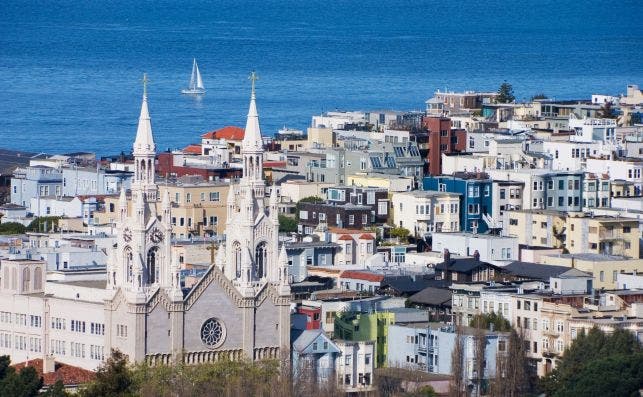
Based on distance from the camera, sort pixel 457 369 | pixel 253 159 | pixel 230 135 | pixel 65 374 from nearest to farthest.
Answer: pixel 65 374 → pixel 253 159 → pixel 457 369 → pixel 230 135

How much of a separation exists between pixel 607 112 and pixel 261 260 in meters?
66.5

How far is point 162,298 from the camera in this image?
75.8m

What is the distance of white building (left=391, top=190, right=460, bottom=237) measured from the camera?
110 meters

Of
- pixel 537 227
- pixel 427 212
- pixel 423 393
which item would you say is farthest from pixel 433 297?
pixel 427 212

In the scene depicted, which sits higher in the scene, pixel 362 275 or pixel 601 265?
pixel 601 265

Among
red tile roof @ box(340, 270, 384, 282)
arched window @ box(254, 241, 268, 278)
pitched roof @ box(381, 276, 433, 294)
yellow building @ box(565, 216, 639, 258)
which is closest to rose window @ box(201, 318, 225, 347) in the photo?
arched window @ box(254, 241, 268, 278)

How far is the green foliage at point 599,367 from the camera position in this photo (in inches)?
3009

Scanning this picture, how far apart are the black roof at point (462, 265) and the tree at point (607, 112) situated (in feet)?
162

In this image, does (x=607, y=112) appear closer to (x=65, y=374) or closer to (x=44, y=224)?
(x=44, y=224)

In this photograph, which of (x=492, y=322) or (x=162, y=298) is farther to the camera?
(x=492, y=322)

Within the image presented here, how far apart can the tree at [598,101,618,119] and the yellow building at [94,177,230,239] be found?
38.0m

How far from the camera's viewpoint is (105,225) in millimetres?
101562

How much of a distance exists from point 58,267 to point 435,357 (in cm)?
1121

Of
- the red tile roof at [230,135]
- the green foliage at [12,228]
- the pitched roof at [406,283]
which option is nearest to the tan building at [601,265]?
the pitched roof at [406,283]
